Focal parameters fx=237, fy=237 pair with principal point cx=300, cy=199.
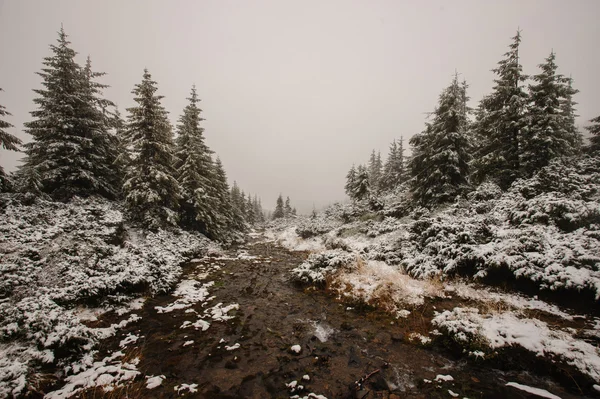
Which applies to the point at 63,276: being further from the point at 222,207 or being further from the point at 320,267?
the point at 222,207

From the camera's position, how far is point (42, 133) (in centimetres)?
1438

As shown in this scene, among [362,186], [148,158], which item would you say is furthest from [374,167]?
[148,158]

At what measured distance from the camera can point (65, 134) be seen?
14.6 m

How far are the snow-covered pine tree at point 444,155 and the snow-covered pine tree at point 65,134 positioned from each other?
2204 centimetres

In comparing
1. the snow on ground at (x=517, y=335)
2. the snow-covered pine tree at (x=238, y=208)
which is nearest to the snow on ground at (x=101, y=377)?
the snow on ground at (x=517, y=335)

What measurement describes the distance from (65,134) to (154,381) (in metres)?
16.8

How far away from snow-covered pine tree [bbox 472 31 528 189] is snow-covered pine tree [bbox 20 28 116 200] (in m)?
24.9

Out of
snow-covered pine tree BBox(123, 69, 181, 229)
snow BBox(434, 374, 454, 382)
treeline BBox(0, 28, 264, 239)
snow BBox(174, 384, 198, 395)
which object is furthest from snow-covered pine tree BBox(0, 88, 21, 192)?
snow BBox(434, 374, 454, 382)

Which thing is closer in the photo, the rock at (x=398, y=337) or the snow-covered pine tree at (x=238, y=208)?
the rock at (x=398, y=337)

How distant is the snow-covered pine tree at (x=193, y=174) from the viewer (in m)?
20.0

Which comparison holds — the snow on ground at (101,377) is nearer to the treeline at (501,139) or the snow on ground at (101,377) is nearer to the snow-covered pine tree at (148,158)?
the snow-covered pine tree at (148,158)

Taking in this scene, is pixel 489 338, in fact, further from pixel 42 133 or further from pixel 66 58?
pixel 66 58

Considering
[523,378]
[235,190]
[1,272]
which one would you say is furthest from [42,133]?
[235,190]

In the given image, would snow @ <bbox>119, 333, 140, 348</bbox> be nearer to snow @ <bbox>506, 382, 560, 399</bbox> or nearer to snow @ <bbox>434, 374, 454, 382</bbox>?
snow @ <bbox>434, 374, 454, 382</bbox>
